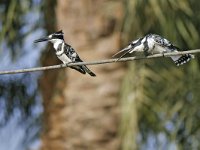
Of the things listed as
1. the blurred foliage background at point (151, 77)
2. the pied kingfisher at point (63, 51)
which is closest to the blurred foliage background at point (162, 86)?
the blurred foliage background at point (151, 77)

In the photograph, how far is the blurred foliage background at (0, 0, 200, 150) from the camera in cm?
691

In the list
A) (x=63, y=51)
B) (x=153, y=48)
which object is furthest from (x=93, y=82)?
(x=153, y=48)

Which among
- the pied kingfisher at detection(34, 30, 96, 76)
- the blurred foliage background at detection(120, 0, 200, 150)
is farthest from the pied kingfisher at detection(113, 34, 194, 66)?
the blurred foliage background at detection(120, 0, 200, 150)

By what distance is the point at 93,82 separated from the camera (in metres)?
6.87

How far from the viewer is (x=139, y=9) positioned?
22.9 feet

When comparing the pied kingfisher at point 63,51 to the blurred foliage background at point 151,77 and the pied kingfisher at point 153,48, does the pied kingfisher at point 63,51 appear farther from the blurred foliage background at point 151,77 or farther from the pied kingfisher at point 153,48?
the blurred foliage background at point 151,77

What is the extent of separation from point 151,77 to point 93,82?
673 millimetres

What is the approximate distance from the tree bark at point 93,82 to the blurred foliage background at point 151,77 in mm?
83

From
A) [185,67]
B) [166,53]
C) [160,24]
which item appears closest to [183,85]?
[185,67]

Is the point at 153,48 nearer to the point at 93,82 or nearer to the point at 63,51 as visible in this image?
the point at 63,51

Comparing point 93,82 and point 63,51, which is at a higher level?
point 63,51

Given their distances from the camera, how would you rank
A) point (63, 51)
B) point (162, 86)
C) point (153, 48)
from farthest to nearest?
point (162, 86)
point (63, 51)
point (153, 48)

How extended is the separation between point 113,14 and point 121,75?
18.1 inches

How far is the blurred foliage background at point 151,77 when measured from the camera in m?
6.91
